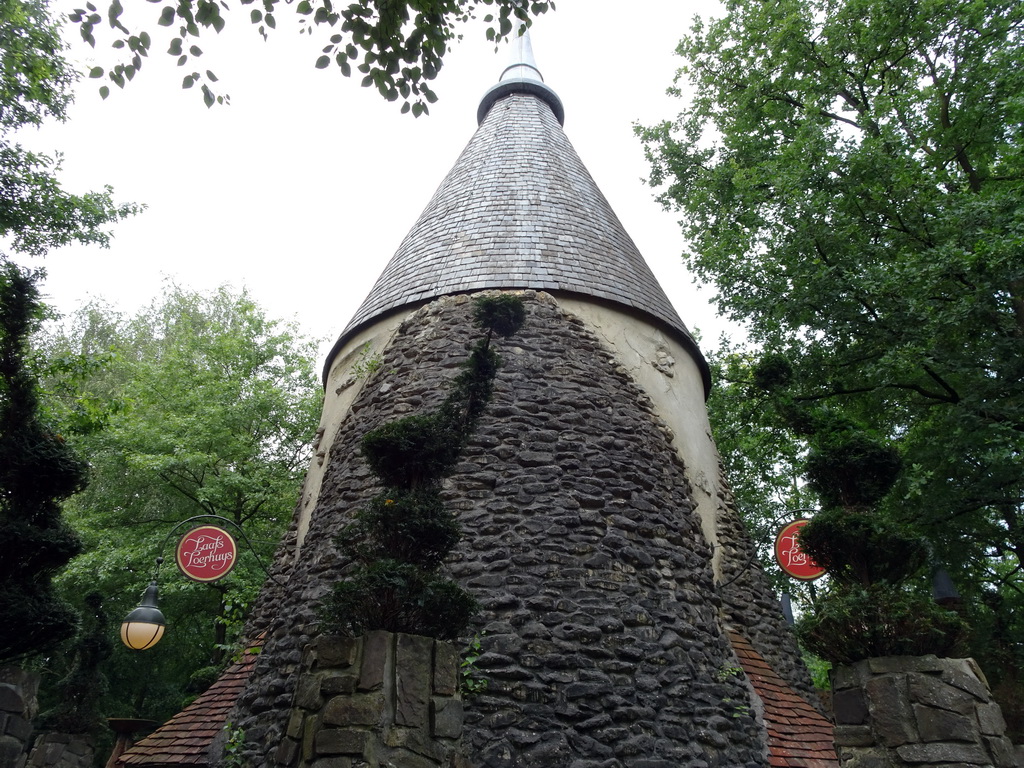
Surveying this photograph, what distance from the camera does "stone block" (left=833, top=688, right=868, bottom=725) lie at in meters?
4.70

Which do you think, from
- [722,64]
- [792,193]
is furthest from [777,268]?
[722,64]

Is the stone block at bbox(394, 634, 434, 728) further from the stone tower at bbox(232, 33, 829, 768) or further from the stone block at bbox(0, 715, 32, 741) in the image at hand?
the stone block at bbox(0, 715, 32, 741)

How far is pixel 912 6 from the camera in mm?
10797

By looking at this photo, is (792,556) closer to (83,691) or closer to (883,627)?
(883,627)

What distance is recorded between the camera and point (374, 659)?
3.94 m

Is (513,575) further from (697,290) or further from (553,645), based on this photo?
(697,290)

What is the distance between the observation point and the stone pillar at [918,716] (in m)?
4.38

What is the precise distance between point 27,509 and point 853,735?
6208 mm

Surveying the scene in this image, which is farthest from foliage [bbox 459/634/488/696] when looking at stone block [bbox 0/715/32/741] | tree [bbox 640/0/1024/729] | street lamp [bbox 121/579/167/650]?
tree [bbox 640/0/1024/729]

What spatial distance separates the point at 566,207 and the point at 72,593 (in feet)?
40.6

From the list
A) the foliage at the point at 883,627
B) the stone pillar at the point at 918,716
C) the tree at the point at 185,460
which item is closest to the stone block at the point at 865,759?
the stone pillar at the point at 918,716

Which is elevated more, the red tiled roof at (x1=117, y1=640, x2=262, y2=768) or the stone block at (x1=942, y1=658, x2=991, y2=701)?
the stone block at (x1=942, y1=658, x2=991, y2=701)

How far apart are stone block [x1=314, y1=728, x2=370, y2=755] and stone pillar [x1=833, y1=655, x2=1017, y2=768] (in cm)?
309

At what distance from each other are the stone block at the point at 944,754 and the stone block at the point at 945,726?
1.6 inches
